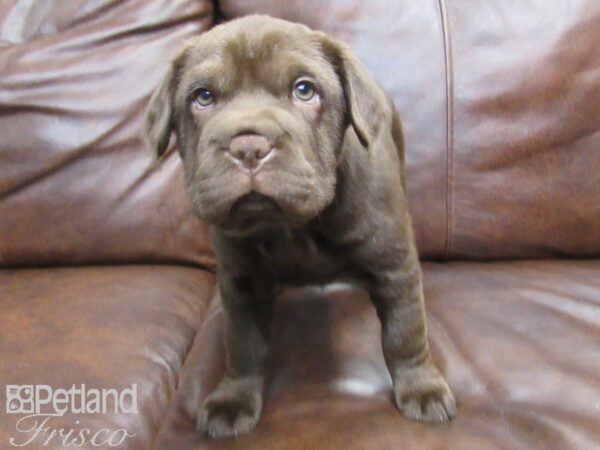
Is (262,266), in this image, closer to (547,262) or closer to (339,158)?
(339,158)

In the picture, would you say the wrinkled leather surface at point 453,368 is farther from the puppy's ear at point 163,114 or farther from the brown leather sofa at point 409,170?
the puppy's ear at point 163,114

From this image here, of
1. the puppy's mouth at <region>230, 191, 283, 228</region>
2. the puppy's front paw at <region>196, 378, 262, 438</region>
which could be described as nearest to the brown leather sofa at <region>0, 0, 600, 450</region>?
the puppy's front paw at <region>196, 378, 262, 438</region>

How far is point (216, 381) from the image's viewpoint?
132 centimetres

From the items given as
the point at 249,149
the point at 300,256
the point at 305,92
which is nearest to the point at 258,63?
the point at 305,92

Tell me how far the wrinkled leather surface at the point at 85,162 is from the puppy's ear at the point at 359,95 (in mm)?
759

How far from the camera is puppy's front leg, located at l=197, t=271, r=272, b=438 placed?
116cm

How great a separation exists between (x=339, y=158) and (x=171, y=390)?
58 cm

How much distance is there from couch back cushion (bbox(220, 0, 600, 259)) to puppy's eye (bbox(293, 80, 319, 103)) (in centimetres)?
66

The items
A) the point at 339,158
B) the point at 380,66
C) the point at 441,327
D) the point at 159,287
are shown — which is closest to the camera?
the point at 339,158

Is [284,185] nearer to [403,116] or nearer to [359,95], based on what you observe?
[359,95]

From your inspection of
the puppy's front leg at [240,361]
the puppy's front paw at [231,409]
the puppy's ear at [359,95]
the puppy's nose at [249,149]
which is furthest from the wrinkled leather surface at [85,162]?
the puppy's nose at [249,149]

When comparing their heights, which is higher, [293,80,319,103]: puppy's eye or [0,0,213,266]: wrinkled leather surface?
[293,80,319,103]: puppy's eye

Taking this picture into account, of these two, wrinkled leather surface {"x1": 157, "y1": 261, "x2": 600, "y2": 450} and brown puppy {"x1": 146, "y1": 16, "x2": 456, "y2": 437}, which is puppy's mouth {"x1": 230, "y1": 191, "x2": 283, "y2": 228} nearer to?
brown puppy {"x1": 146, "y1": 16, "x2": 456, "y2": 437}

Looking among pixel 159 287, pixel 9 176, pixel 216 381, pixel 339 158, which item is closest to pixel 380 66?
pixel 339 158
